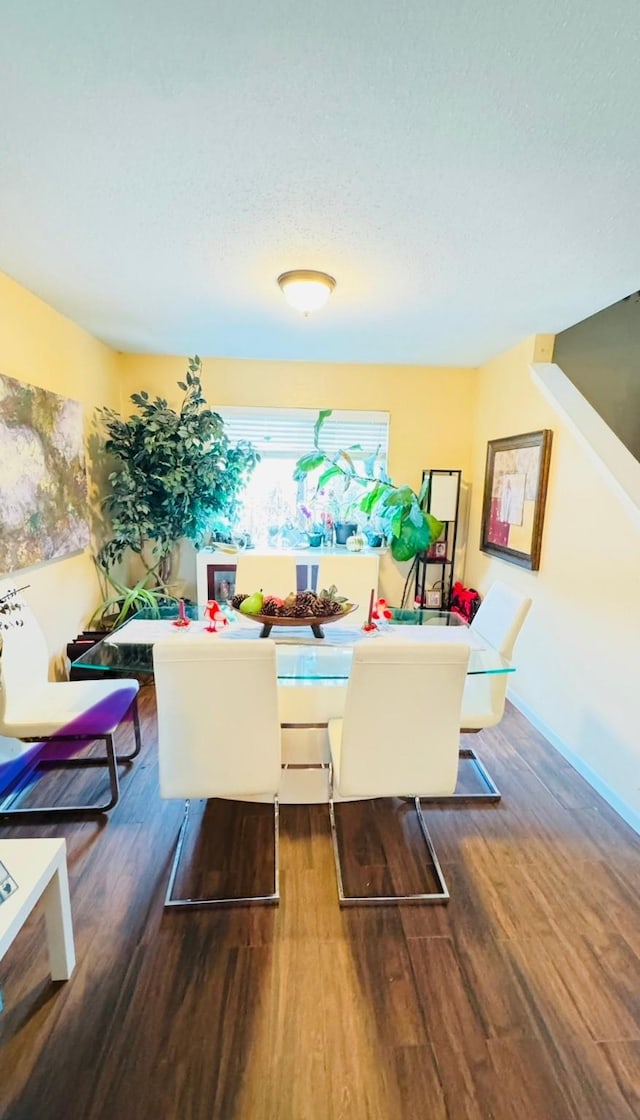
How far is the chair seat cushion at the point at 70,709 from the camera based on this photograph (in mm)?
2039

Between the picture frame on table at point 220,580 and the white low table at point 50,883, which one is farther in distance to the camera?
the picture frame on table at point 220,580

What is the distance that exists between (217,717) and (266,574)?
59.4 inches

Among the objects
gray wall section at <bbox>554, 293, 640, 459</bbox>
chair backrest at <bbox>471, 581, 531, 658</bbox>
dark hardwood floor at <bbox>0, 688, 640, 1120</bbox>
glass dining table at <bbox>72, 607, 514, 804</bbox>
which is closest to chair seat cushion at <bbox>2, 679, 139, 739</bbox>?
glass dining table at <bbox>72, 607, 514, 804</bbox>

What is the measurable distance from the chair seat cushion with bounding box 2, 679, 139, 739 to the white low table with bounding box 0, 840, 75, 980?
67 cm

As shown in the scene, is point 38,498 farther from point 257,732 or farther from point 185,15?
point 185,15

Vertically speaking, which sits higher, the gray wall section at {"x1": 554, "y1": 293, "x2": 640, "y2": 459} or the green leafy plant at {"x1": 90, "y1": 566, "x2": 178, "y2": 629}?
the gray wall section at {"x1": 554, "y1": 293, "x2": 640, "y2": 459}

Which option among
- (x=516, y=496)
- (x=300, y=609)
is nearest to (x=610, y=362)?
(x=516, y=496)

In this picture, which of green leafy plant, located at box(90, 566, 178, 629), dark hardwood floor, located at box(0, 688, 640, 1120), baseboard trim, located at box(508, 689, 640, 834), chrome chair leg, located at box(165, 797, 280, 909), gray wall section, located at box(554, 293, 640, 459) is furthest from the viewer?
green leafy plant, located at box(90, 566, 178, 629)

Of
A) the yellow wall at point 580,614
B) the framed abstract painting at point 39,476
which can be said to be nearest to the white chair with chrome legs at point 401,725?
the yellow wall at point 580,614

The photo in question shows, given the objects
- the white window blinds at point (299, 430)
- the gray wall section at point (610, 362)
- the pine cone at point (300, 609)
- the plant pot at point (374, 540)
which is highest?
the gray wall section at point (610, 362)

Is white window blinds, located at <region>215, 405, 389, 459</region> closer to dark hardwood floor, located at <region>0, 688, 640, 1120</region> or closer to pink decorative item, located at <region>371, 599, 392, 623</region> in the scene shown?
pink decorative item, located at <region>371, 599, 392, 623</region>

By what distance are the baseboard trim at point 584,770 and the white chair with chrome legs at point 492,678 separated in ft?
1.67

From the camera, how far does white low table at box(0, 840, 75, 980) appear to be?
4.31ft

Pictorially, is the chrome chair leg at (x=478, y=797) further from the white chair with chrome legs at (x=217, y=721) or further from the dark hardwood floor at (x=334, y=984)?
the white chair with chrome legs at (x=217, y=721)
